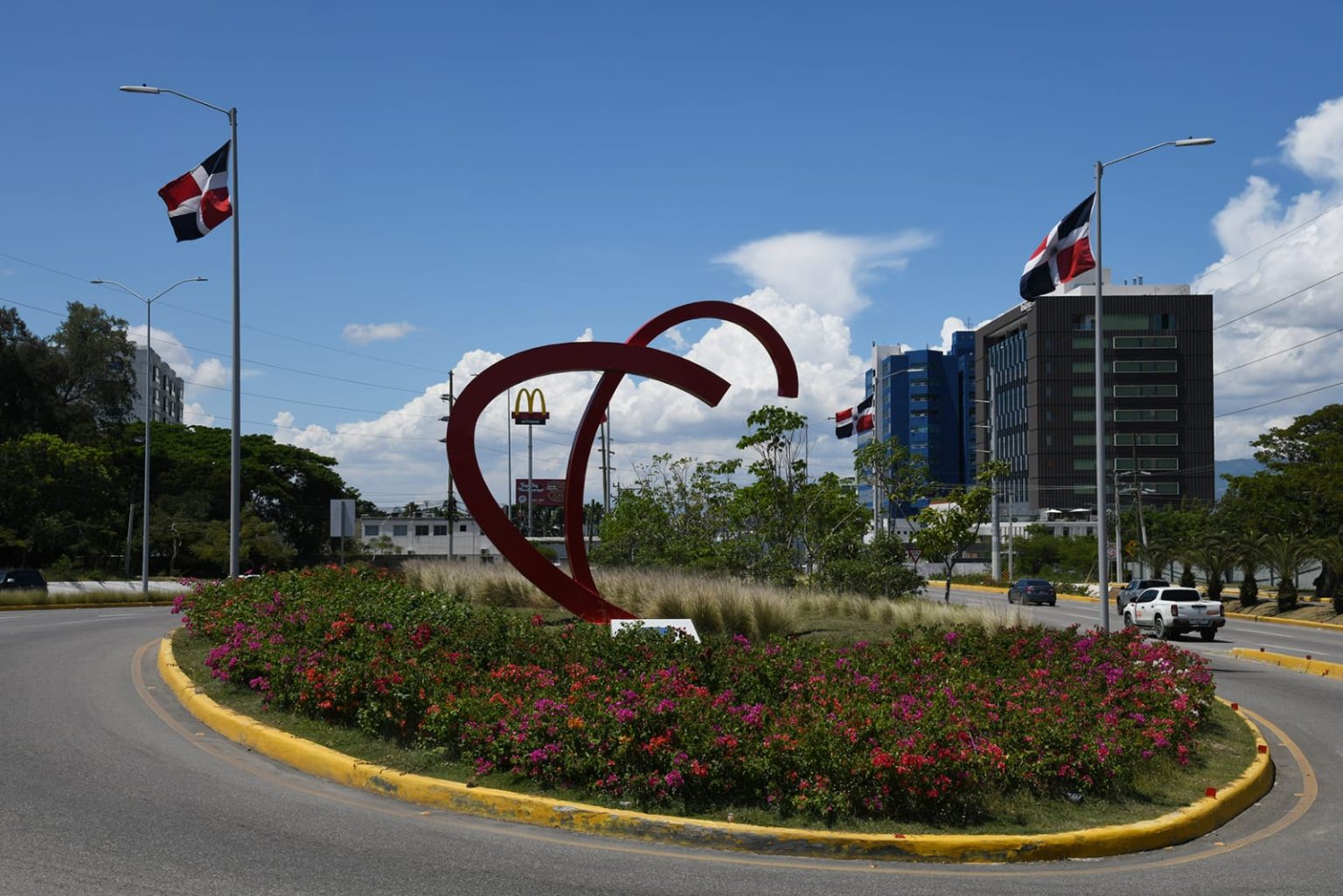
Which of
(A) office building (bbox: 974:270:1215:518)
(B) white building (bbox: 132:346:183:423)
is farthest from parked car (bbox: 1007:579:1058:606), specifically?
(B) white building (bbox: 132:346:183:423)

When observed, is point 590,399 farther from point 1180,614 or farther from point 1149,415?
point 1149,415

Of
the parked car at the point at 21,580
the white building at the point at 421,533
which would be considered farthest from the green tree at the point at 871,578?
the white building at the point at 421,533

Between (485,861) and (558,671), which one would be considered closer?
(485,861)

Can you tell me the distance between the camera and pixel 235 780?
961 cm

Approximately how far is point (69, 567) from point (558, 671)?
54.7 meters

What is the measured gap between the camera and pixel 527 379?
1809 cm

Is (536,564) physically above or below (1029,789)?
above

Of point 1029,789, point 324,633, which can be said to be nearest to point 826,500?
point 324,633

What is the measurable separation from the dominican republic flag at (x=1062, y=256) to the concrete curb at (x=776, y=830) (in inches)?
640

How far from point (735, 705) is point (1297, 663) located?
60.2ft

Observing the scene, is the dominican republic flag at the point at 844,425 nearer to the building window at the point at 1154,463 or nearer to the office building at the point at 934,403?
the building window at the point at 1154,463

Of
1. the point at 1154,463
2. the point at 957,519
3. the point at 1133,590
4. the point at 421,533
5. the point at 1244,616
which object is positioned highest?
the point at 1154,463

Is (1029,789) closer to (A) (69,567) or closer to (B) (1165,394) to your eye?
(A) (69,567)

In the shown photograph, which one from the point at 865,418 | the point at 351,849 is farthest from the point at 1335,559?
the point at 351,849
